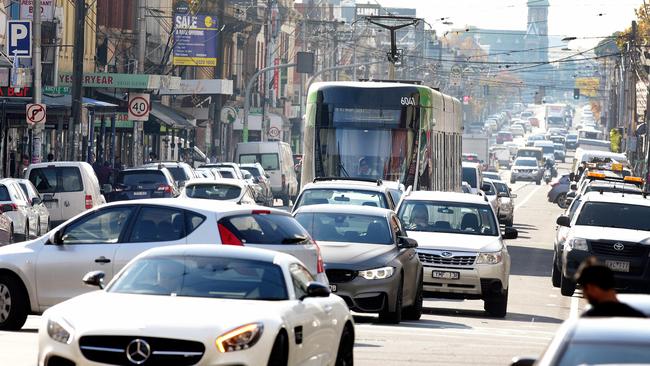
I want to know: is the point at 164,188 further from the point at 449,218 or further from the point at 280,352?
the point at 280,352

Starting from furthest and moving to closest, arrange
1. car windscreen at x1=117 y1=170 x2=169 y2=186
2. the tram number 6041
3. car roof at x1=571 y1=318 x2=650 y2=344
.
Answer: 1. car windscreen at x1=117 y1=170 x2=169 y2=186
2. the tram number 6041
3. car roof at x1=571 y1=318 x2=650 y2=344

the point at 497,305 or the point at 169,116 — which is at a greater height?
the point at 169,116

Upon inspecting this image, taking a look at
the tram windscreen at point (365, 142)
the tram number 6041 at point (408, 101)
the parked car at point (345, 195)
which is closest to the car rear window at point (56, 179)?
the tram windscreen at point (365, 142)

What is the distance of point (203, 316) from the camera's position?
443 inches

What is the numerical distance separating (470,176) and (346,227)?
113ft

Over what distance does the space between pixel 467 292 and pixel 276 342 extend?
12.1 meters

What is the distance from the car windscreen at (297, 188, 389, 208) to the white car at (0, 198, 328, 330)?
10.1 metres

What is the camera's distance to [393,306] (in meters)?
20.0

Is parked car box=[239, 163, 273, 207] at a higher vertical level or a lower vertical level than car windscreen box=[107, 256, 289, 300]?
lower

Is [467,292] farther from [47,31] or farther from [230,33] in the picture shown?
[230,33]

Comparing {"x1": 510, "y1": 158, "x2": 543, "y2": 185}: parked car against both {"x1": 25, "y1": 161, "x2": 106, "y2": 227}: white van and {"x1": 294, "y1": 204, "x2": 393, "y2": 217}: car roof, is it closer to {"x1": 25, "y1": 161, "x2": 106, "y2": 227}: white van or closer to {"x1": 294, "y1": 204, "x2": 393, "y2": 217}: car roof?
{"x1": 25, "y1": 161, "x2": 106, "y2": 227}: white van

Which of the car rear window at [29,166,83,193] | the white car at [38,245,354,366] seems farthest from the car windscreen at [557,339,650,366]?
the car rear window at [29,166,83,193]

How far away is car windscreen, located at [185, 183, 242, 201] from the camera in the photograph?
3769cm

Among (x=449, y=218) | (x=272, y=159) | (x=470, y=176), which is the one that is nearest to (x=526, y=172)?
(x=272, y=159)
